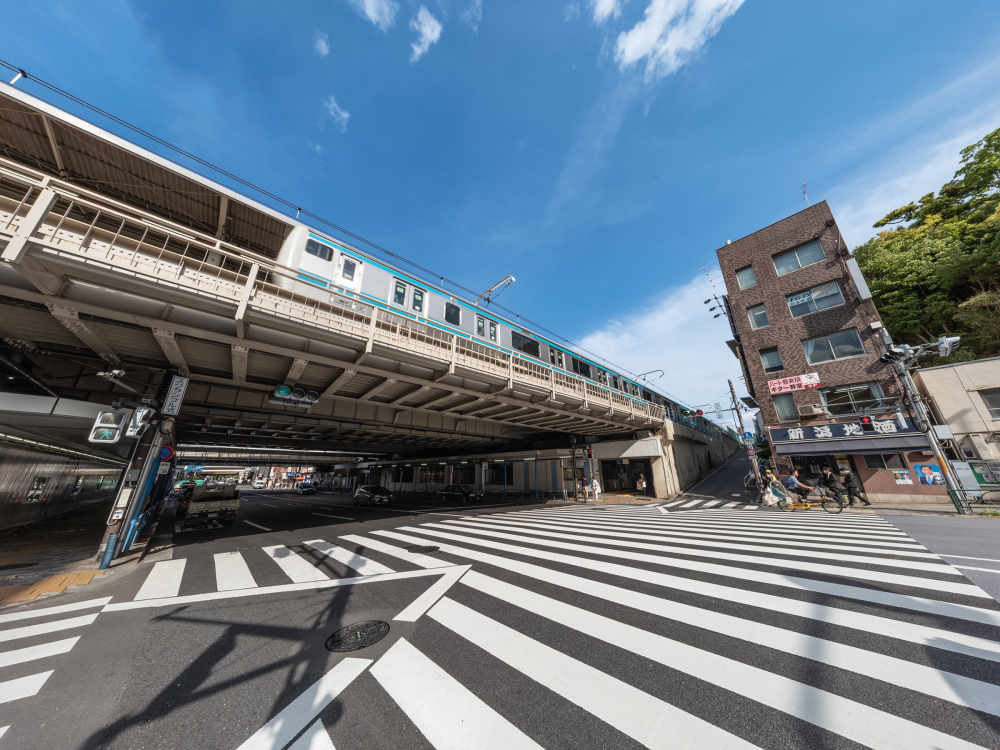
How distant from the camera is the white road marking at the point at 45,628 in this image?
4.48 metres

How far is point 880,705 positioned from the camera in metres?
2.71

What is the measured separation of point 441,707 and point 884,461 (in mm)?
25436

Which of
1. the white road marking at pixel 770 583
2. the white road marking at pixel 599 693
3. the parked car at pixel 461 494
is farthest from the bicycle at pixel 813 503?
the parked car at pixel 461 494

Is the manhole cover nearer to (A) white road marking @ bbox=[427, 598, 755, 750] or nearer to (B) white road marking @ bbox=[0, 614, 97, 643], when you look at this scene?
(A) white road marking @ bbox=[427, 598, 755, 750]

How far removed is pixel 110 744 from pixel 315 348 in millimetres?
8158

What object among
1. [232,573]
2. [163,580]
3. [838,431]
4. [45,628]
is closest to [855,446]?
[838,431]

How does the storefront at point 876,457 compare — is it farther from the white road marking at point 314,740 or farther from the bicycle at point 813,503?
the white road marking at point 314,740

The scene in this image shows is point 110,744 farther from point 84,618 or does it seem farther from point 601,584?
point 601,584

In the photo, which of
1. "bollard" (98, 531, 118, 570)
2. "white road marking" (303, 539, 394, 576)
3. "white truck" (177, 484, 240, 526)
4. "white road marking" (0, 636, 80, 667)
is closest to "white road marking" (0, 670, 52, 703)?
"white road marking" (0, 636, 80, 667)

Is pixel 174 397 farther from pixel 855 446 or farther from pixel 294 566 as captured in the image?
pixel 855 446

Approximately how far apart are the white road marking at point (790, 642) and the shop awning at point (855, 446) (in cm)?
1946

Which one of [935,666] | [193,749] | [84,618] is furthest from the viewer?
[84,618]

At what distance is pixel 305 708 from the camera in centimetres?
300

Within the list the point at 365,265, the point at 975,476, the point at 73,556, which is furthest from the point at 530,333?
the point at 975,476
